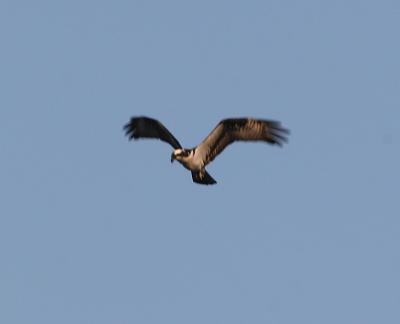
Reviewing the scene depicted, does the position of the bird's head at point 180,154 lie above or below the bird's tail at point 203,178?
above

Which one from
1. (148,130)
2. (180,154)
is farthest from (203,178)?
(148,130)

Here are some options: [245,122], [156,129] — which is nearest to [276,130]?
[245,122]

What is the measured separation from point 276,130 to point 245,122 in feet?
3.01

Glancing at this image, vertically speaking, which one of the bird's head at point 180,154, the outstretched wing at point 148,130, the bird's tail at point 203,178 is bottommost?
the bird's tail at point 203,178

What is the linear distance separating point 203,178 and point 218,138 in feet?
4.78

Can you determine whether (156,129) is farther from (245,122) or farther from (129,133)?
(245,122)

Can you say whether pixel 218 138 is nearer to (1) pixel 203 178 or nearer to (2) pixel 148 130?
(1) pixel 203 178

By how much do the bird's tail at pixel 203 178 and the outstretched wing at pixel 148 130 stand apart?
140 centimetres

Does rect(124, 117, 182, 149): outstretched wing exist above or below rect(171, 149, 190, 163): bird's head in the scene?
above

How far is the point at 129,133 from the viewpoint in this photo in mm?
42406

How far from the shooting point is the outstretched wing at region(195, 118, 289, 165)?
123ft

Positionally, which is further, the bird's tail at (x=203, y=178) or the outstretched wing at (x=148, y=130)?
the outstretched wing at (x=148, y=130)

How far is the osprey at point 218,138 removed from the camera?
37.7m

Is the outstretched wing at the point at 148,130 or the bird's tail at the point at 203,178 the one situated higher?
the outstretched wing at the point at 148,130
